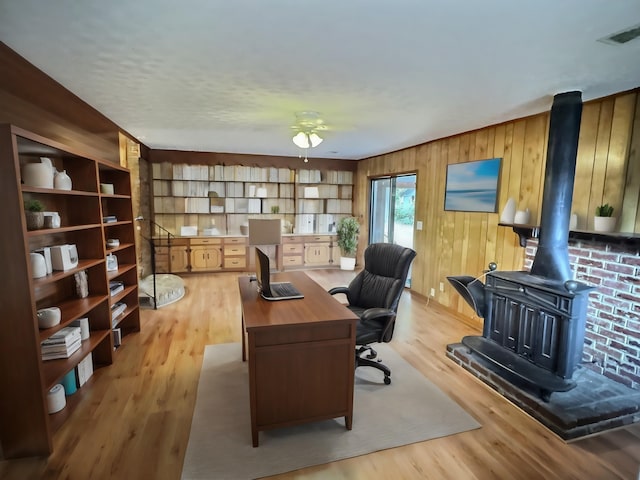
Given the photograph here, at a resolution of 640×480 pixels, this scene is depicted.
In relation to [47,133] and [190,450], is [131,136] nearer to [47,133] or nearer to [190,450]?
[47,133]

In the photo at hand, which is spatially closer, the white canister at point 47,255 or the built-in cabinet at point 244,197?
the white canister at point 47,255

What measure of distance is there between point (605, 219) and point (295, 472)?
9.35ft

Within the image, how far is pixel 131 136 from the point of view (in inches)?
183

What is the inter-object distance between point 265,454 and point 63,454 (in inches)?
46.5

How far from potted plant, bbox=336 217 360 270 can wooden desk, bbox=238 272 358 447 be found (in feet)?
14.7

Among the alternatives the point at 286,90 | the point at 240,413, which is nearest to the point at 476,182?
the point at 286,90

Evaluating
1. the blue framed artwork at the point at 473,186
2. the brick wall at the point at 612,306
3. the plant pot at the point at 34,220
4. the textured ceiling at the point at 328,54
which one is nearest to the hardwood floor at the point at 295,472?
the brick wall at the point at 612,306

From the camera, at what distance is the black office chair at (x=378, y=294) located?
256 centimetres

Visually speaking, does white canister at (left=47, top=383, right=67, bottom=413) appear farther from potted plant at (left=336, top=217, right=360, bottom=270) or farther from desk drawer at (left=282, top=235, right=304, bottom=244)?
potted plant at (left=336, top=217, right=360, bottom=270)

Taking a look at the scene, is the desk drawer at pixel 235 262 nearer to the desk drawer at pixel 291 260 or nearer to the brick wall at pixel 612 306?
the desk drawer at pixel 291 260

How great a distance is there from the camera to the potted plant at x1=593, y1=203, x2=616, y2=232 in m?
2.52

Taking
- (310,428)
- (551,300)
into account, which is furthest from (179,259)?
(551,300)

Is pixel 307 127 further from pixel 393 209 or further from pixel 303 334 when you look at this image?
pixel 393 209

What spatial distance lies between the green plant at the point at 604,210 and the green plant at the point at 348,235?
4259 millimetres
